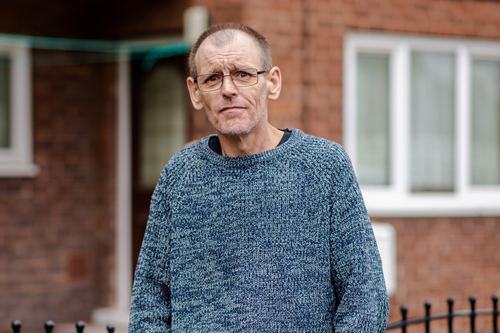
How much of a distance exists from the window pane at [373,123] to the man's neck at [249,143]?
177 inches

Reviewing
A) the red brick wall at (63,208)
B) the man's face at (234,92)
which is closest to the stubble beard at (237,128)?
the man's face at (234,92)

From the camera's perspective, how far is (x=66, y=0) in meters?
6.34

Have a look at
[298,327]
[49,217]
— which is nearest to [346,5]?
[49,217]

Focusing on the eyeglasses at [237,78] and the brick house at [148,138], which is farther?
the brick house at [148,138]

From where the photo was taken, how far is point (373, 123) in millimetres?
6285

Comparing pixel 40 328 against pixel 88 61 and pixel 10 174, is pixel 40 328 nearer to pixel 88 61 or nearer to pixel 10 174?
pixel 10 174

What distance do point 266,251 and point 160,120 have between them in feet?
Result: 15.7

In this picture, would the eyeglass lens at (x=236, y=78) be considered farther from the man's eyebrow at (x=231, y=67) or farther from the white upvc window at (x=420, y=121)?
the white upvc window at (x=420, y=121)

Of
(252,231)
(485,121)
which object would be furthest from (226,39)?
(485,121)

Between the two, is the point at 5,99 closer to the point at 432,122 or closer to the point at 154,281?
the point at 432,122

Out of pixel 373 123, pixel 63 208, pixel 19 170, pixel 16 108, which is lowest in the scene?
pixel 63 208

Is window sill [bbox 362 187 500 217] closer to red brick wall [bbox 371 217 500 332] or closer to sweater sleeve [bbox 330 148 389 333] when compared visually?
red brick wall [bbox 371 217 500 332]

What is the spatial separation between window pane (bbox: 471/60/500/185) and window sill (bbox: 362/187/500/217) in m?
0.25

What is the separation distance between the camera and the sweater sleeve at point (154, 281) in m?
1.86
